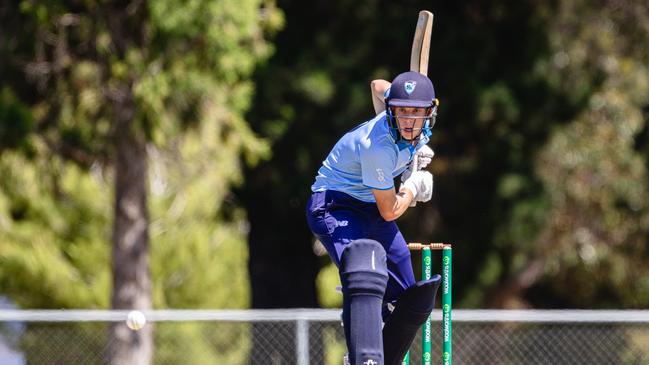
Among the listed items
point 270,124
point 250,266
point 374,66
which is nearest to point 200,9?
point 270,124

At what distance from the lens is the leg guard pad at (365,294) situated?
601 centimetres

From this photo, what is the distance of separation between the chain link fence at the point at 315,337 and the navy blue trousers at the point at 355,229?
2.91 metres

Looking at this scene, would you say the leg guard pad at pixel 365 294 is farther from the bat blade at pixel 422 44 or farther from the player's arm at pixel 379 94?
the bat blade at pixel 422 44

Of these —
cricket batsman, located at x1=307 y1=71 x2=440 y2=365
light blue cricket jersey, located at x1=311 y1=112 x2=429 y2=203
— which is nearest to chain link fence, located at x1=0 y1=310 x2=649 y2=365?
cricket batsman, located at x1=307 y1=71 x2=440 y2=365

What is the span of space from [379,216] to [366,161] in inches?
22.4

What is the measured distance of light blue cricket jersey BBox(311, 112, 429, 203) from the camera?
5.99 meters

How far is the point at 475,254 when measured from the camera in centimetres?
1942

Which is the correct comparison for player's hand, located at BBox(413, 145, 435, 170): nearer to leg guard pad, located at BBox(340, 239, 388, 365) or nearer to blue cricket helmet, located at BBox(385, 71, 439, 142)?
blue cricket helmet, located at BBox(385, 71, 439, 142)

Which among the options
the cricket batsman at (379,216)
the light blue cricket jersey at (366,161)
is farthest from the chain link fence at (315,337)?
the light blue cricket jersey at (366,161)

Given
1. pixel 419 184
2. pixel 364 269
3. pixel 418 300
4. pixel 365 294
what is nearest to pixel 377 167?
pixel 419 184

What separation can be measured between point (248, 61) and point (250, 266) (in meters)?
4.31

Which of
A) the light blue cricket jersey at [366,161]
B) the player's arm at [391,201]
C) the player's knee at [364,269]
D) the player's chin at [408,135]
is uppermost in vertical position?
the player's chin at [408,135]

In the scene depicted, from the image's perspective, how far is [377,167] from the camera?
5.98 m

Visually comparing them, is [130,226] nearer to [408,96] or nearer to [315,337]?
[315,337]
